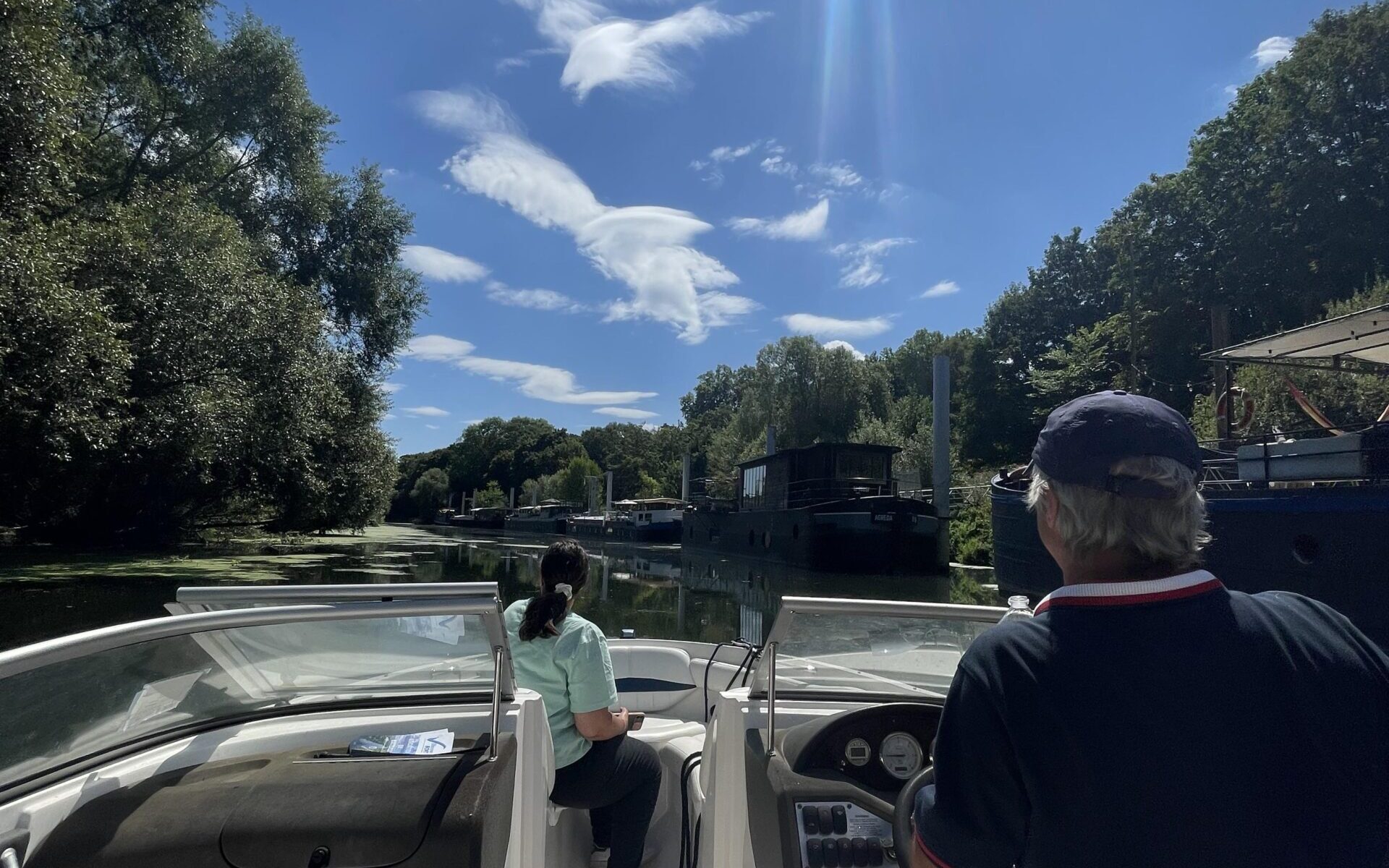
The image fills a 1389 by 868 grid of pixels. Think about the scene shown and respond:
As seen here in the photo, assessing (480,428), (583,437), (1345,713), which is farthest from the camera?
(480,428)

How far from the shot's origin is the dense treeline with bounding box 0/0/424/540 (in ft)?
31.1

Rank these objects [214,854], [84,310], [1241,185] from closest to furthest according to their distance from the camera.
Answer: [214,854]
[84,310]
[1241,185]

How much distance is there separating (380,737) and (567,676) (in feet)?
1.99

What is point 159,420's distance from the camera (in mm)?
12461

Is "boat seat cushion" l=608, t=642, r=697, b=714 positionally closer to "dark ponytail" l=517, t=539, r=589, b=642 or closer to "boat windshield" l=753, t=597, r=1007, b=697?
"dark ponytail" l=517, t=539, r=589, b=642

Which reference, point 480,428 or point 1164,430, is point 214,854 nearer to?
point 1164,430

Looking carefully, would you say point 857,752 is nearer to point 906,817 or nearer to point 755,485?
point 906,817

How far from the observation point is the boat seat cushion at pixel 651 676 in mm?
4477

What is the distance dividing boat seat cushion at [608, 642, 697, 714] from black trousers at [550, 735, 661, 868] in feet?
5.26

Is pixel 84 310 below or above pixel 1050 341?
below

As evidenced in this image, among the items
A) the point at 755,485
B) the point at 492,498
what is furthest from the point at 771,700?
the point at 492,498

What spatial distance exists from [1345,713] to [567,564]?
7.22ft

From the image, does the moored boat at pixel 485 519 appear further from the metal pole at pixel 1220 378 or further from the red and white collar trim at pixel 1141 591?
the red and white collar trim at pixel 1141 591

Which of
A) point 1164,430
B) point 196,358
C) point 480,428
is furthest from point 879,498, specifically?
point 480,428
